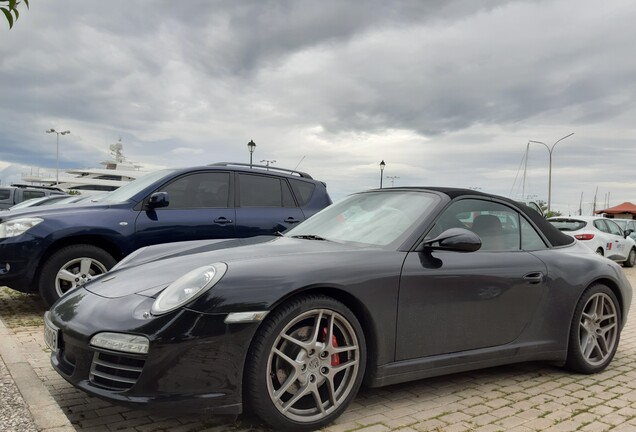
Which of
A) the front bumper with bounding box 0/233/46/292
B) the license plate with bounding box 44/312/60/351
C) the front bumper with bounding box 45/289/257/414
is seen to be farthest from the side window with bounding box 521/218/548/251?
the front bumper with bounding box 0/233/46/292

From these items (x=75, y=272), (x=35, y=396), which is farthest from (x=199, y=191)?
(x=35, y=396)

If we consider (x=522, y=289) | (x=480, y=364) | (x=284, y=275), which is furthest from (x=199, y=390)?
(x=522, y=289)

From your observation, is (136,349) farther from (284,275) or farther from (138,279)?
(284,275)

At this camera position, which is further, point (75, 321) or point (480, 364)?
point (480, 364)

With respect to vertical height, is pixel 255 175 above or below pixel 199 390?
above

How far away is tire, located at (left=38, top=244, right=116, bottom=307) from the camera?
17.4 ft

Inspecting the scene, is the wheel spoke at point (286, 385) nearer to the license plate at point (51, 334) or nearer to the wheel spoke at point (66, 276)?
the license plate at point (51, 334)

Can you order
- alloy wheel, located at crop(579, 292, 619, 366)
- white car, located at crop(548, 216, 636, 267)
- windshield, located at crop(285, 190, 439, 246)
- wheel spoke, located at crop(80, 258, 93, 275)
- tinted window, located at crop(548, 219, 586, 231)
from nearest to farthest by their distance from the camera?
windshield, located at crop(285, 190, 439, 246) → alloy wheel, located at crop(579, 292, 619, 366) → wheel spoke, located at crop(80, 258, 93, 275) → white car, located at crop(548, 216, 636, 267) → tinted window, located at crop(548, 219, 586, 231)

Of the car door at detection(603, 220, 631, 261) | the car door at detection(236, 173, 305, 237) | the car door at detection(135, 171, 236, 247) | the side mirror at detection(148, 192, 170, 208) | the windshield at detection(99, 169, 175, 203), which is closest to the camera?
the side mirror at detection(148, 192, 170, 208)

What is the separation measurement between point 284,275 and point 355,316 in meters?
0.52

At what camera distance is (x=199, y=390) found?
2504 mm

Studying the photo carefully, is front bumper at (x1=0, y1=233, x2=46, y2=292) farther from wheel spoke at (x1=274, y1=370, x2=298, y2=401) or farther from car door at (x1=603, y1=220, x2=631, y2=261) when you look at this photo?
car door at (x1=603, y1=220, x2=631, y2=261)

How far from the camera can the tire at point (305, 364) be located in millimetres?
2625

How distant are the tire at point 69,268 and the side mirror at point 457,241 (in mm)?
3656
